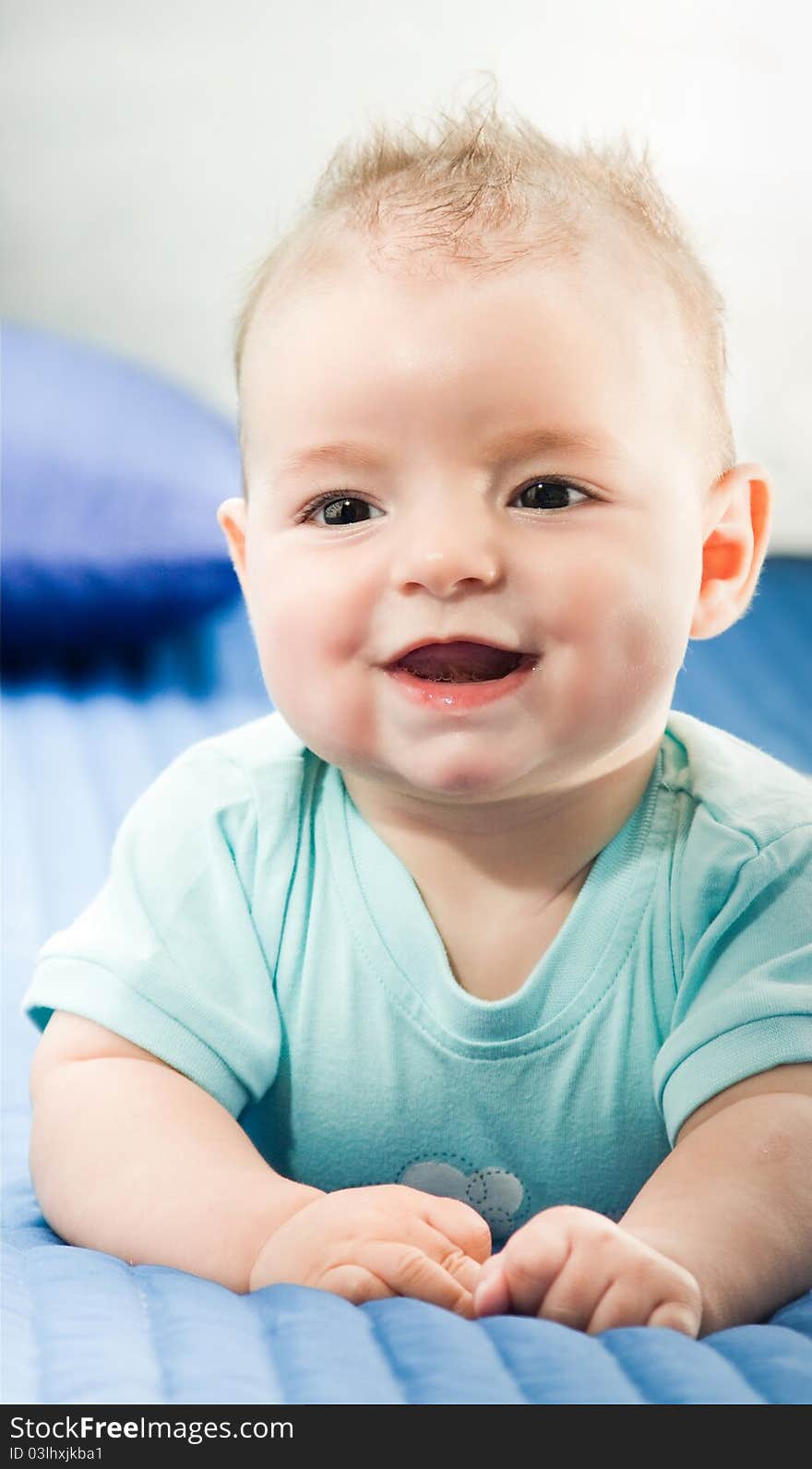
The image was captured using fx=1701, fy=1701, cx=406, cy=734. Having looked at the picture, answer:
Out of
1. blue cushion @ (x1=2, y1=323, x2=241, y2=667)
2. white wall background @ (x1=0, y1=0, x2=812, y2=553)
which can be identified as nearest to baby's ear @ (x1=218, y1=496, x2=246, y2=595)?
blue cushion @ (x1=2, y1=323, x2=241, y2=667)

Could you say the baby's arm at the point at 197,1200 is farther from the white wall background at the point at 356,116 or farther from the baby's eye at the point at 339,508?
the white wall background at the point at 356,116

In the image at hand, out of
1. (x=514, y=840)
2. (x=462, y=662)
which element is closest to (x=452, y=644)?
(x=462, y=662)

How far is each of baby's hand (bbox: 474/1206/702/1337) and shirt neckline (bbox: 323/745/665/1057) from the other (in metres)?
0.18

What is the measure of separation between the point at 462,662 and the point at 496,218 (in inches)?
7.1

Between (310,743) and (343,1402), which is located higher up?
(310,743)

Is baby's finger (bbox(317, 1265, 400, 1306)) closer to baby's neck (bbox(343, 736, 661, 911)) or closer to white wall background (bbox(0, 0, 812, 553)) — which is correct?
baby's neck (bbox(343, 736, 661, 911))

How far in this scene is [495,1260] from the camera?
560 mm

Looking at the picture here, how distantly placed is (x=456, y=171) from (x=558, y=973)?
1.12 feet

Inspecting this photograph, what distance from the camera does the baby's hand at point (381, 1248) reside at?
56 cm

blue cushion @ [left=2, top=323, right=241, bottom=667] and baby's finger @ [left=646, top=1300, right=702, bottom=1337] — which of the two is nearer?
baby's finger @ [left=646, top=1300, right=702, bottom=1337]

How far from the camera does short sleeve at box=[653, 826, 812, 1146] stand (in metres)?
0.66

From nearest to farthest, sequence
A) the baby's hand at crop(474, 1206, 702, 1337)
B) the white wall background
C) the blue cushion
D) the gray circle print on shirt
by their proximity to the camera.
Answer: the baby's hand at crop(474, 1206, 702, 1337), the gray circle print on shirt, the blue cushion, the white wall background

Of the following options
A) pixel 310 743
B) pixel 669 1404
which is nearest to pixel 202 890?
pixel 310 743

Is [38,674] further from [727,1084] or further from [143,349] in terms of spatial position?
[727,1084]
